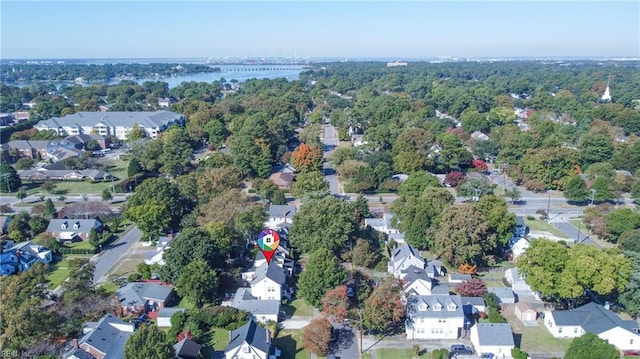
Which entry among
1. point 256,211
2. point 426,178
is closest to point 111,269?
point 256,211

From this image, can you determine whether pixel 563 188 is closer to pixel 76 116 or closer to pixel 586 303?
pixel 586 303

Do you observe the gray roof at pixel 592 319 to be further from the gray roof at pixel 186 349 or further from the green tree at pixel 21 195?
the green tree at pixel 21 195

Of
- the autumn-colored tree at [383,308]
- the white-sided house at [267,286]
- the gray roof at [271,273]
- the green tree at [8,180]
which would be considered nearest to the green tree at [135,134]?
the green tree at [8,180]

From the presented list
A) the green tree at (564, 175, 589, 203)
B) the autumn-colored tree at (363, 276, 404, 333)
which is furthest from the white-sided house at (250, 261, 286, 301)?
→ the green tree at (564, 175, 589, 203)

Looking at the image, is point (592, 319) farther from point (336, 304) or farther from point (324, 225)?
point (324, 225)

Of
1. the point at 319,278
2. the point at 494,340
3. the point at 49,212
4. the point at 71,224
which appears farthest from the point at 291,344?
the point at 49,212

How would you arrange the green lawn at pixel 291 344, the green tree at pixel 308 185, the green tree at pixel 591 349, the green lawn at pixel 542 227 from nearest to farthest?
the green tree at pixel 591 349
the green lawn at pixel 291 344
the green lawn at pixel 542 227
the green tree at pixel 308 185
